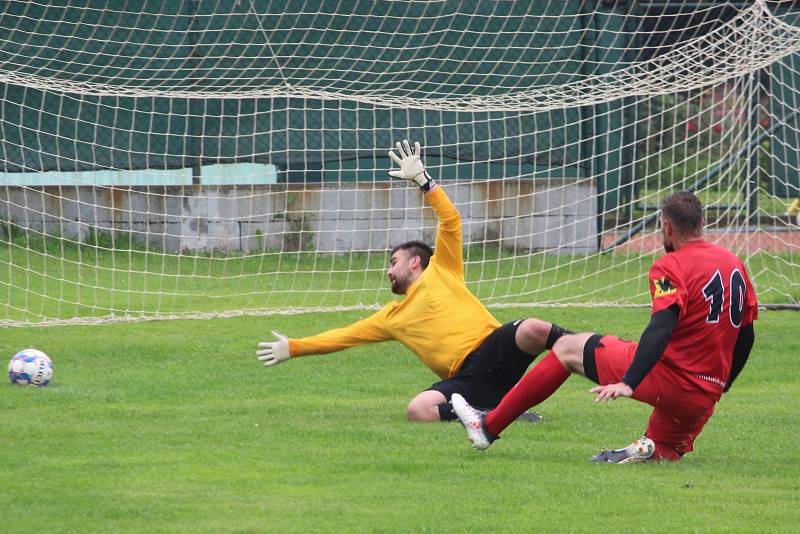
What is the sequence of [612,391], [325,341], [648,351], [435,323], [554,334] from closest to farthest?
[612,391], [648,351], [554,334], [325,341], [435,323]

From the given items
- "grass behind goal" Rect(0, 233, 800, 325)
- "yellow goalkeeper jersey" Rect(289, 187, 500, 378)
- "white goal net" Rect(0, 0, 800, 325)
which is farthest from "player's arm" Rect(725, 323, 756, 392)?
"white goal net" Rect(0, 0, 800, 325)

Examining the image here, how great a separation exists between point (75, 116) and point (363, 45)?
3287 millimetres

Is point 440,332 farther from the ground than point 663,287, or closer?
closer

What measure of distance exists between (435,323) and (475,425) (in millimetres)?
1393

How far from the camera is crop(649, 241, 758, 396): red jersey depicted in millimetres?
5855

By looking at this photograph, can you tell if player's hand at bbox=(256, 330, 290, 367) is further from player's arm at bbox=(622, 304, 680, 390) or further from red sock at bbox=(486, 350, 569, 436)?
player's arm at bbox=(622, 304, 680, 390)

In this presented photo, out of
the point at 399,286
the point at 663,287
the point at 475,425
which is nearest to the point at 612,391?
the point at 663,287

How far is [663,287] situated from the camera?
5.81 m

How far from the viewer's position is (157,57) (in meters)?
14.7

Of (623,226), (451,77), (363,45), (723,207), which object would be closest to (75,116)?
(363,45)

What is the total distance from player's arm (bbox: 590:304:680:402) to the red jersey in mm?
71

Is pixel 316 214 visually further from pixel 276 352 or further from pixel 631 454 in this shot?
Result: pixel 631 454

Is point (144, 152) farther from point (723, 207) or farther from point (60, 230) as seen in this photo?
point (723, 207)

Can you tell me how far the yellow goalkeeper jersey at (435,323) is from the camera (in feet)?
24.6
